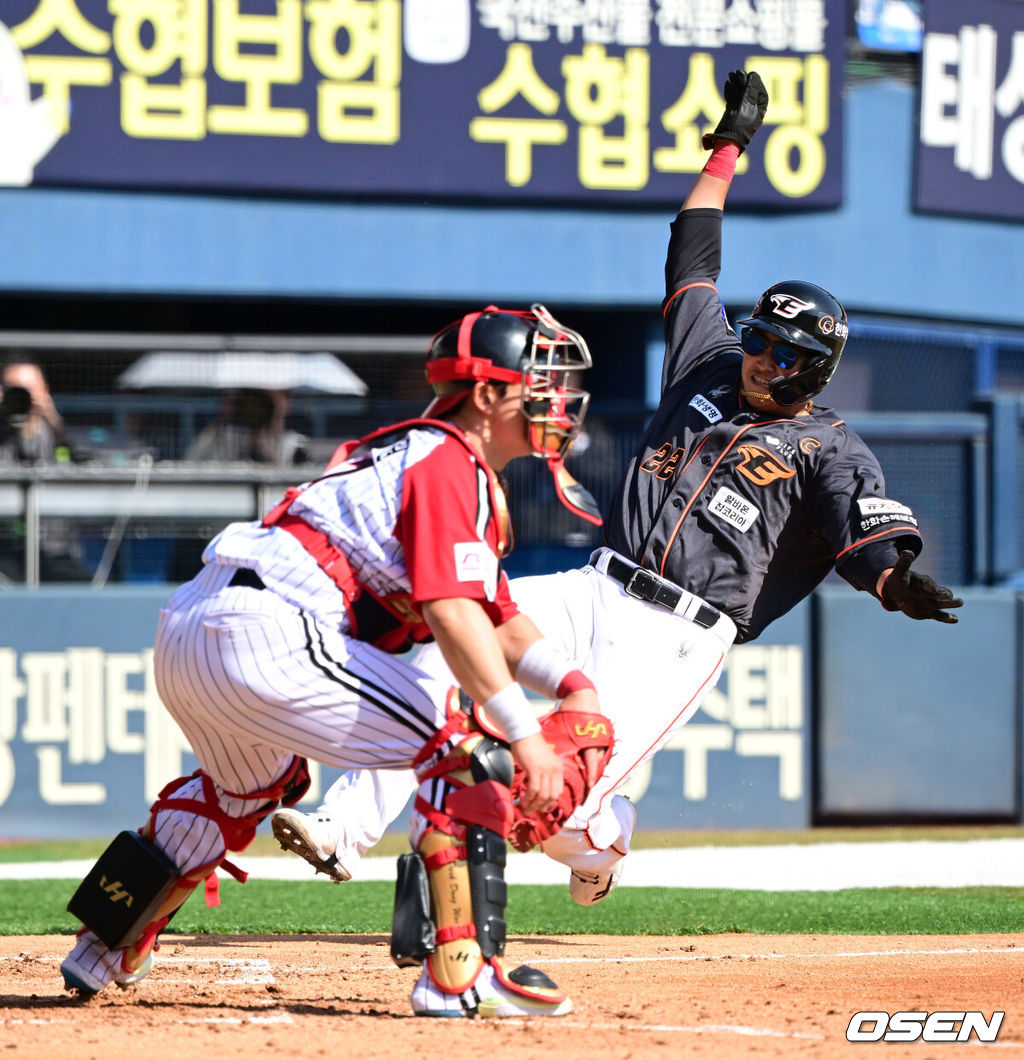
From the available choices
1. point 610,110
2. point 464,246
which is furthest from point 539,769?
point 610,110

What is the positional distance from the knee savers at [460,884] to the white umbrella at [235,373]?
6.16 m

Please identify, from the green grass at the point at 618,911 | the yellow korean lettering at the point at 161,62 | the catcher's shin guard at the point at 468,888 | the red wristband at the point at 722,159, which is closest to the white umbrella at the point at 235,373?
the yellow korean lettering at the point at 161,62

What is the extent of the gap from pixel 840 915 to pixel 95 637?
4.71 metres

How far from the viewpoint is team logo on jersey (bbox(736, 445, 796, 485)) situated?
510 centimetres

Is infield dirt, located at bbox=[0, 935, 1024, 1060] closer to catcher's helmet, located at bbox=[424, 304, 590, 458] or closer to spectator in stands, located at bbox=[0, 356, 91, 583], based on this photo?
catcher's helmet, located at bbox=[424, 304, 590, 458]

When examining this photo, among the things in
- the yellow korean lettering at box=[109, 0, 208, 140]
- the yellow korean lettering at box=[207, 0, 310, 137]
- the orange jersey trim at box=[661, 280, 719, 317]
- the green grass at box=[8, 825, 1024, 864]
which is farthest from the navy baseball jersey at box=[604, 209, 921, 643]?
the yellow korean lettering at box=[109, 0, 208, 140]

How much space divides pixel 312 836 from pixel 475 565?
5.94 ft

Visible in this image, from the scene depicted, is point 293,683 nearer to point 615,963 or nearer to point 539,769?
point 539,769

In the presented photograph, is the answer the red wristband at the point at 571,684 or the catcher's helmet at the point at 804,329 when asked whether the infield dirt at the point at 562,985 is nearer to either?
the red wristband at the point at 571,684

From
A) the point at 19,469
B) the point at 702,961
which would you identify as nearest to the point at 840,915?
the point at 702,961

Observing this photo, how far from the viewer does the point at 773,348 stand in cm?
521

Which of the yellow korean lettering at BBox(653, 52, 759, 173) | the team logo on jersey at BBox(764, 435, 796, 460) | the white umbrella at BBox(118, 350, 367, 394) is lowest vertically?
the team logo on jersey at BBox(764, 435, 796, 460)

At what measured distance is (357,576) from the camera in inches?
147

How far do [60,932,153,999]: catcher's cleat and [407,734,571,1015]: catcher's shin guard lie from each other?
2.90 ft
